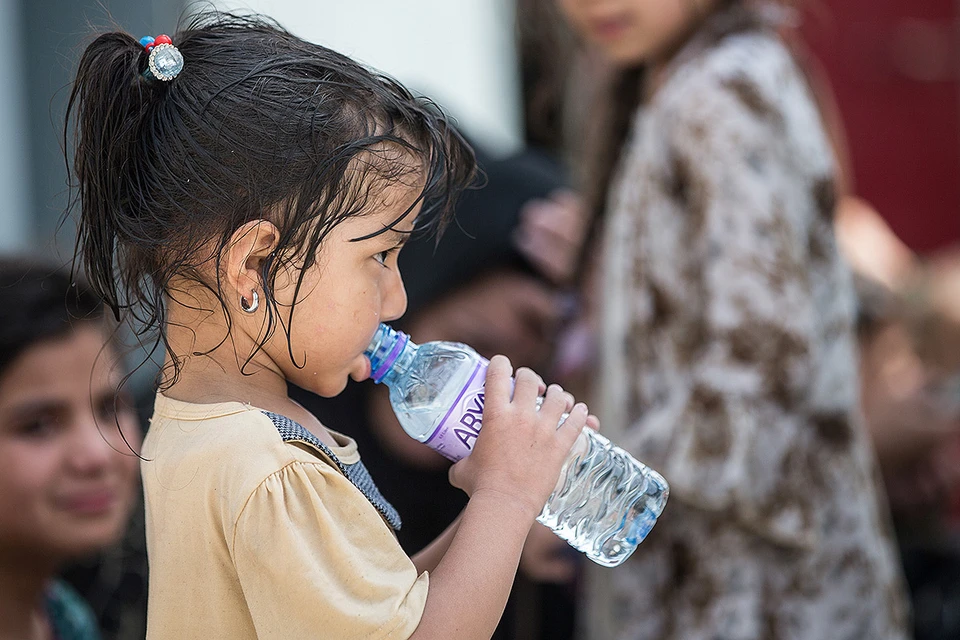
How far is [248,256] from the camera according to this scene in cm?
107

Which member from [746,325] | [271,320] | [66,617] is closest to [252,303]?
[271,320]

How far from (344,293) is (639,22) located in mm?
1233

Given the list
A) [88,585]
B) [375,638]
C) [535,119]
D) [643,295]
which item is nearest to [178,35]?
[375,638]

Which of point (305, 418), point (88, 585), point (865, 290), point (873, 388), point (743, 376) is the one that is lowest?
point (88, 585)

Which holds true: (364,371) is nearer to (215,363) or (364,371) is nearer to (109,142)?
(215,363)

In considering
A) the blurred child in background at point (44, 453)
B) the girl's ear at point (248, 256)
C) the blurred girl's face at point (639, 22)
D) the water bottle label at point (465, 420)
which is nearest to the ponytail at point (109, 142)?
the girl's ear at point (248, 256)

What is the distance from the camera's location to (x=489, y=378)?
1.13 metres

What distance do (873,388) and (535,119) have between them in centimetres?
191

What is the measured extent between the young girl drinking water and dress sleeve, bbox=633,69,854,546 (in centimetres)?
75

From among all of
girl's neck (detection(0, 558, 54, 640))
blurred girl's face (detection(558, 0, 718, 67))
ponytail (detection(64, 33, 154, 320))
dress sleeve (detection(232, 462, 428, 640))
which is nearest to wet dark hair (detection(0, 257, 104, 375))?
girl's neck (detection(0, 558, 54, 640))

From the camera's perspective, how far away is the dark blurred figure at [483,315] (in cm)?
270

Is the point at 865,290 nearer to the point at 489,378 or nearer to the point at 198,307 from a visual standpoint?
the point at 489,378

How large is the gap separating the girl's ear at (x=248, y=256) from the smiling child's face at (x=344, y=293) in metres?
0.03

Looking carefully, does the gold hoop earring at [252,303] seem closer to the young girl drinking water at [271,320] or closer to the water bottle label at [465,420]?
the young girl drinking water at [271,320]
